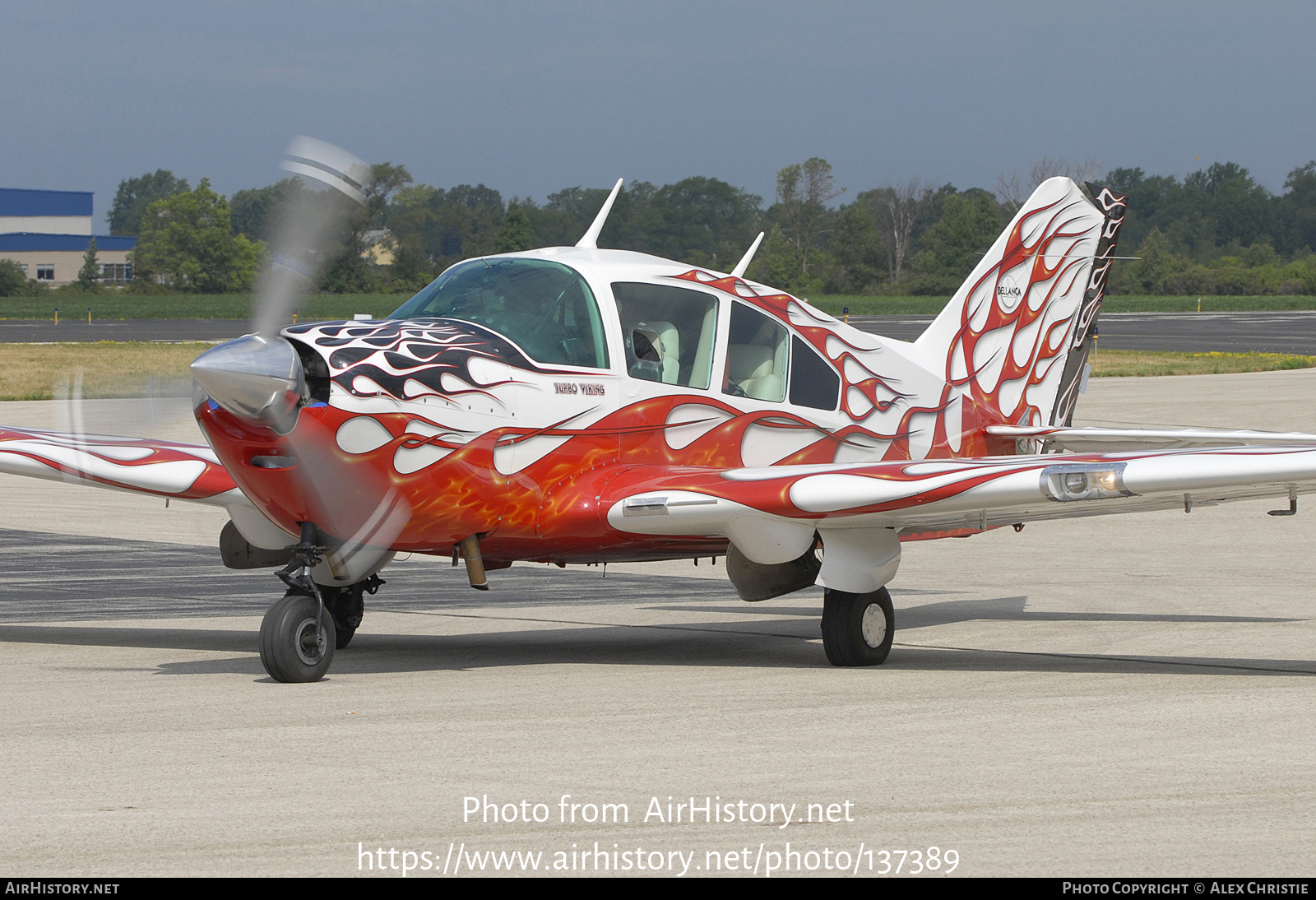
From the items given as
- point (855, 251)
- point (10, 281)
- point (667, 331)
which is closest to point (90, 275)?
point (10, 281)

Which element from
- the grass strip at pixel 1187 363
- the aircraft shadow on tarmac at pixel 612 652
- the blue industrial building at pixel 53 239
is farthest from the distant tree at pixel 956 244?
the aircraft shadow on tarmac at pixel 612 652

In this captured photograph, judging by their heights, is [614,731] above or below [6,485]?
above

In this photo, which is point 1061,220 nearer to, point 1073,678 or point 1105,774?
point 1073,678

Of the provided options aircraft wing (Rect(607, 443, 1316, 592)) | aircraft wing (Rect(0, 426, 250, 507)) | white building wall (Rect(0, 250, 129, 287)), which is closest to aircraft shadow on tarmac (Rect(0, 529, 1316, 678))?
aircraft wing (Rect(607, 443, 1316, 592))

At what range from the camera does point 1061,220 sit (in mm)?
12562

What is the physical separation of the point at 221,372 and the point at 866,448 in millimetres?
4757

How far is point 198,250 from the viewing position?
370 feet

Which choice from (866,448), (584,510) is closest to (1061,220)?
(866,448)

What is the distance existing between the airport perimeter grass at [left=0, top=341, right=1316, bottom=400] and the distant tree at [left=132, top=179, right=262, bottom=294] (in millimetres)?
56308

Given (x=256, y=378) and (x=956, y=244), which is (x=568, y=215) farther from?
(x=256, y=378)

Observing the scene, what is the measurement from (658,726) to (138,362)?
129 feet

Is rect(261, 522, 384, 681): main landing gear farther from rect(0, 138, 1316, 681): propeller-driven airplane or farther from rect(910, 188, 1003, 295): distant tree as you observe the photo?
rect(910, 188, 1003, 295): distant tree

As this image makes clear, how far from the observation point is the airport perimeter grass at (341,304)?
86.1m

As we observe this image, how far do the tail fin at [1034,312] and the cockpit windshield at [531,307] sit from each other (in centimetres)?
359
